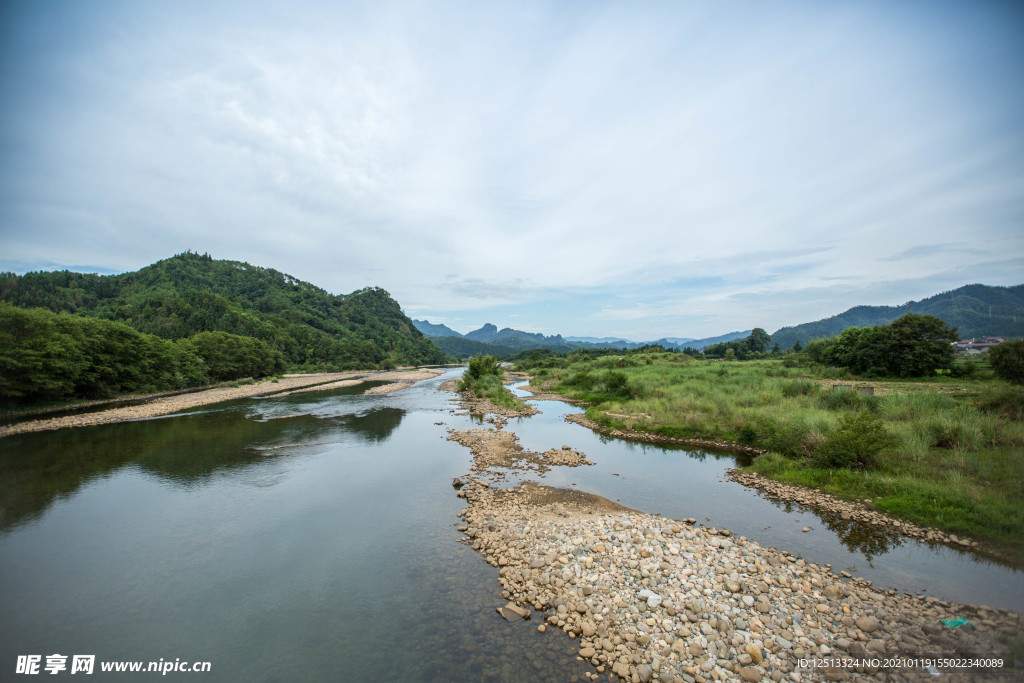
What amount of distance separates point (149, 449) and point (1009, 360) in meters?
48.1

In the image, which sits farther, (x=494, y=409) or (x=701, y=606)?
(x=494, y=409)

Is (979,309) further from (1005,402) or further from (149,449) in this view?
(149,449)

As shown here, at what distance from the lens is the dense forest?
54.4 m

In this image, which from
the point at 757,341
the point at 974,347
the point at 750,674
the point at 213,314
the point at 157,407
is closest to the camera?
the point at 750,674

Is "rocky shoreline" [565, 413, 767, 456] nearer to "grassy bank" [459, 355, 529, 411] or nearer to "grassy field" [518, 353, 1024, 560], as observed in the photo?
"grassy field" [518, 353, 1024, 560]

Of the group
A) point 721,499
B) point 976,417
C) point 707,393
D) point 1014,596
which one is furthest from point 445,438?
point 976,417

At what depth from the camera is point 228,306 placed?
8400 cm

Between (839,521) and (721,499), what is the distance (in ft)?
9.93

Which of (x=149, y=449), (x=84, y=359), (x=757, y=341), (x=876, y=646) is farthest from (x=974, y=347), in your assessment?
(x=84, y=359)

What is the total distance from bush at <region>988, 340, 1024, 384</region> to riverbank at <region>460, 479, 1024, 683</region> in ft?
82.5

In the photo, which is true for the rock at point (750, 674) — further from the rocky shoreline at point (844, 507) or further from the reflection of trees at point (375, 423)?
the reflection of trees at point (375, 423)

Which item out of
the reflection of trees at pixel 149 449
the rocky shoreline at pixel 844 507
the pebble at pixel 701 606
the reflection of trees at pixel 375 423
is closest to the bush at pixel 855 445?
the rocky shoreline at pixel 844 507

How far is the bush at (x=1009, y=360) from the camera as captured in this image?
21.9 meters

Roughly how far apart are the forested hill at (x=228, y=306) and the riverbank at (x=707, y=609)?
72372 mm
